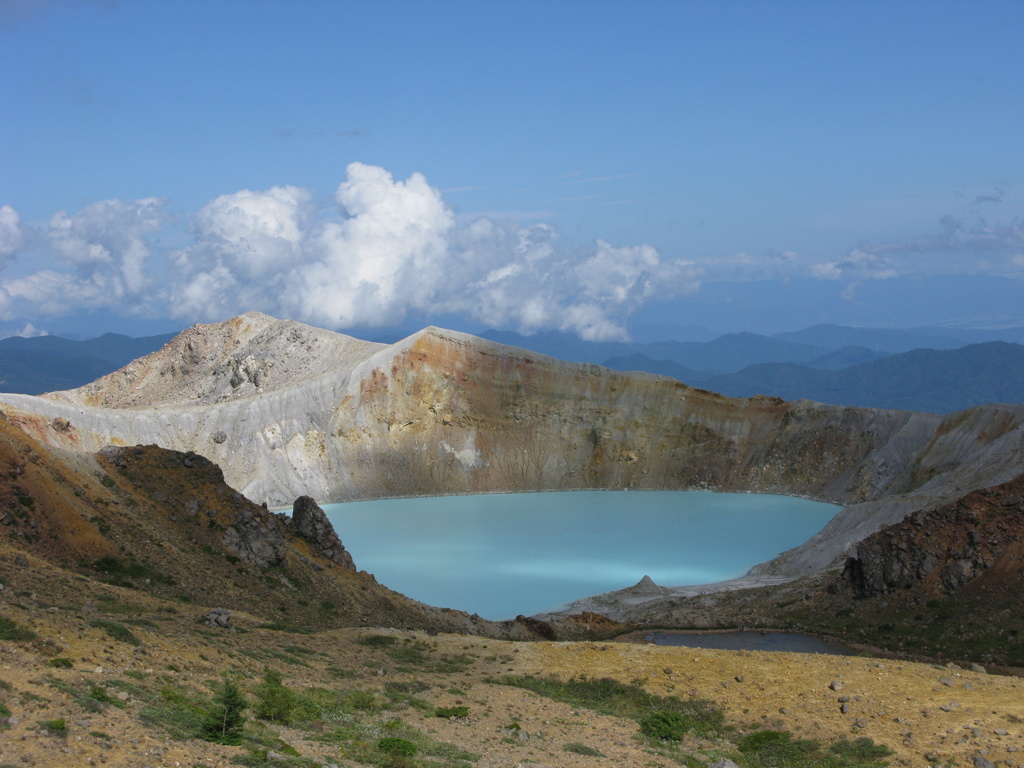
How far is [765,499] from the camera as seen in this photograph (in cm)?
7531

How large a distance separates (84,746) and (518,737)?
8.12m

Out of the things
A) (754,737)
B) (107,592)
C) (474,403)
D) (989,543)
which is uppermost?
(474,403)

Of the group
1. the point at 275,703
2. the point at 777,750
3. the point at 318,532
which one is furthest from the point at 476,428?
the point at 275,703

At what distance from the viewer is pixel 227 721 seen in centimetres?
1315

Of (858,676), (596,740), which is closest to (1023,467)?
(858,676)

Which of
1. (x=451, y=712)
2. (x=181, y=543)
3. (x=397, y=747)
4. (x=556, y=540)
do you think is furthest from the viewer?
(x=556, y=540)

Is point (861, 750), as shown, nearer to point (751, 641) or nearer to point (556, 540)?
point (751, 641)

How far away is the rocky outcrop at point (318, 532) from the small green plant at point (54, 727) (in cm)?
2352

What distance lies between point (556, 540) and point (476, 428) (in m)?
28.6

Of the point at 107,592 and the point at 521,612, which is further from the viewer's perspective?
the point at 521,612

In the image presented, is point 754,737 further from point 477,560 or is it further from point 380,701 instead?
point 477,560

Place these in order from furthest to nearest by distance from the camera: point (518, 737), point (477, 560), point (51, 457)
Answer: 1. point (477, 560)
2. point (51, 457)
3. point (518, 737)

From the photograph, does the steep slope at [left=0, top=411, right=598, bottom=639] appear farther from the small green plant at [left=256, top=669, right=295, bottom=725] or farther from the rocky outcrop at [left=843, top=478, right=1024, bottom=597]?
the rocky outcrop at [left=843, top=478, right=1024, bottom=597]

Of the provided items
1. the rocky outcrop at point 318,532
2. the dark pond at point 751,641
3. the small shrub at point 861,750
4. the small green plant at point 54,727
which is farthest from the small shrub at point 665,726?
the rocky outcrop at point 318,532
